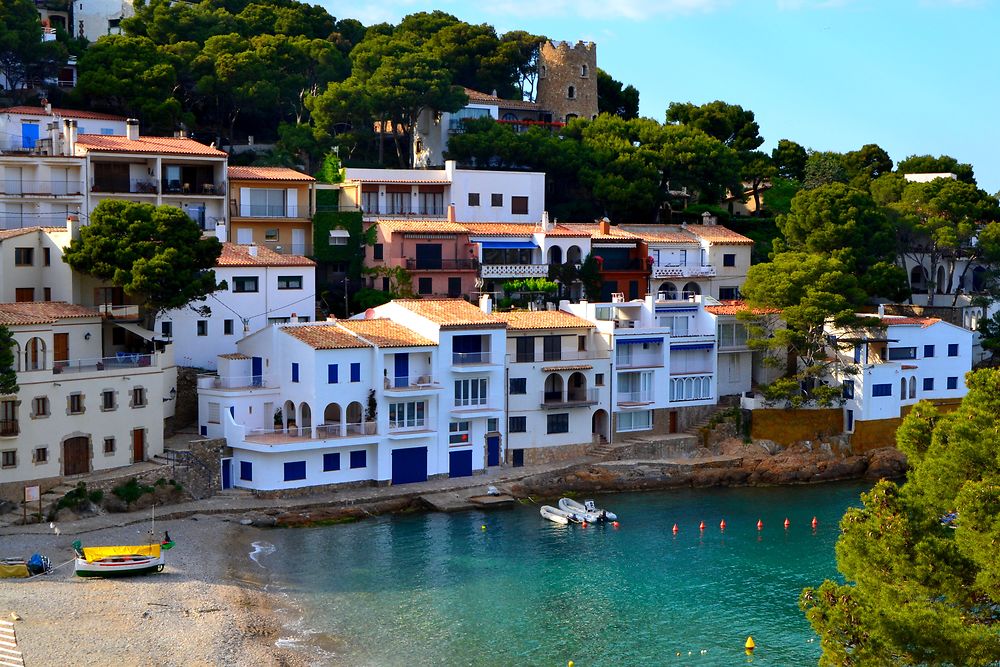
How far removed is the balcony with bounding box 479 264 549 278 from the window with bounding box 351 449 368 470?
17815mm

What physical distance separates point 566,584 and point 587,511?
8601mm

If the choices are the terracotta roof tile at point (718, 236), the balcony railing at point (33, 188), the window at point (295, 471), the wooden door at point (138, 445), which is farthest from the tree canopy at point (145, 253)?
the terracotta roof tile at point (718, 236)

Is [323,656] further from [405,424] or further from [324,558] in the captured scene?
[405,424]

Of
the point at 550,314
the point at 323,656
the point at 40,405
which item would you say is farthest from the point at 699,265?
the point at 323,656

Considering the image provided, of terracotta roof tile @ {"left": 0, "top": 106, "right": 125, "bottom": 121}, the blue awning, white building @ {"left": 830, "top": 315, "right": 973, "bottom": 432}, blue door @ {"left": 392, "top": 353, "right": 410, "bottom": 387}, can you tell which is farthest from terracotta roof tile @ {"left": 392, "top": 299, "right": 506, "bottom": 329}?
terracotta roof tile @ {"left": 0, "top": 106, "right": 125, "bottom": 121}

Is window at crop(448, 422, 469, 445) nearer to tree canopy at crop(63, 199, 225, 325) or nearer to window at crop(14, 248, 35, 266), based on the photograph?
tree canopy at crop(63, 199, 225, 325)

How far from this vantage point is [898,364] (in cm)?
6875

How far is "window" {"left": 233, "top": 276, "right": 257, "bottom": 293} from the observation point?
6194 cm

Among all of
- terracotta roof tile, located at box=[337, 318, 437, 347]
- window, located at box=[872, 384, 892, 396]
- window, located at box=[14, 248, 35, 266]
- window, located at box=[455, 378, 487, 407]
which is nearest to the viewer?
terracotta roof tile, located at box=[337, 318, 437, 347]

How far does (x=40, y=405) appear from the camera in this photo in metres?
50.2

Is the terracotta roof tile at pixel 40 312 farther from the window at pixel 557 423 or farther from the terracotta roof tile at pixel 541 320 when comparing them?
the window at pixel 557 423

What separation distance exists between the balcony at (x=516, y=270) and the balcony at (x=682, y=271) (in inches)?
290

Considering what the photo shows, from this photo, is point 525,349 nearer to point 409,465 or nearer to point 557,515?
point 409,465

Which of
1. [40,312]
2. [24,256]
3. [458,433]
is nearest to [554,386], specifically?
[458,433]
